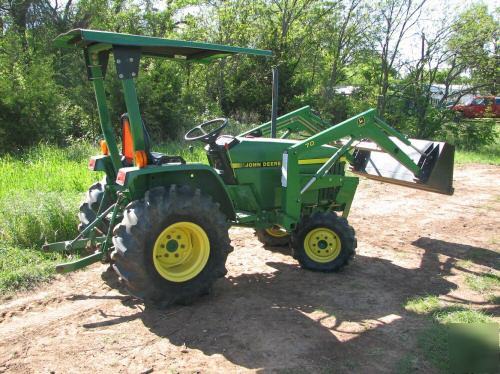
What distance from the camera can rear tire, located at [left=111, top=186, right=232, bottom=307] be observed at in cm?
354

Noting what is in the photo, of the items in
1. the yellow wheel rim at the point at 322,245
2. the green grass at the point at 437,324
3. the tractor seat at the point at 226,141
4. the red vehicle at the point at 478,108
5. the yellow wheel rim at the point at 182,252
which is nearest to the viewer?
the green grass at the point at 437,324

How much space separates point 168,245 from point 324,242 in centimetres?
178

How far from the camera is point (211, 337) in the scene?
11.3 feet

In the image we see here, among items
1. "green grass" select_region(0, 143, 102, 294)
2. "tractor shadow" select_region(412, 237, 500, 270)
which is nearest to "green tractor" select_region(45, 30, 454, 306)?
"green grass" select_region(0, 143, 102, 294)

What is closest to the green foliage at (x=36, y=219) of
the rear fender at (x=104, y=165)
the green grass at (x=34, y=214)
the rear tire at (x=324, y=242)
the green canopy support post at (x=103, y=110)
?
the green grass at (x=34, y=214)

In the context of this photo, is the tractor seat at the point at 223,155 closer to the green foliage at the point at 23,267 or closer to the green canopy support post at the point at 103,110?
the green canopy support post at the point at 103,110

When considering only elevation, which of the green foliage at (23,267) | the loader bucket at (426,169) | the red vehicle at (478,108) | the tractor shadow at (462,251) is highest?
the red vehicle at (478,108)

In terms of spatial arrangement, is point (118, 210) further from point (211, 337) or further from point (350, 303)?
point (350, 303)

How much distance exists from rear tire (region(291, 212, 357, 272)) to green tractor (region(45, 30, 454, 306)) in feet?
0.03

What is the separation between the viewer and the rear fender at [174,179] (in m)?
3.69

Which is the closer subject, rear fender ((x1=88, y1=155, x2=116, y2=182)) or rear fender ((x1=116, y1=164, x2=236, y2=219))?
rear fender ((x1=116, y1=164, x2=236, y2=219))

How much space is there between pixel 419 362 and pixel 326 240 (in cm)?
186

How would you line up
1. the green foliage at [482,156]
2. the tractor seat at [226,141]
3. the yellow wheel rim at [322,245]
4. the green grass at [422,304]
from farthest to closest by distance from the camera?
the green foliage at [482,156], the yellow wheel rim at [322,245], the tractor seat at [226,141], the green grass at [422,304]

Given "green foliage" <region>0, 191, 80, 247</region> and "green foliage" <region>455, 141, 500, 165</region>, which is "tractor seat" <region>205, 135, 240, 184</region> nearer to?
"green foliage" <region>0, 191, 80, 247</region>
